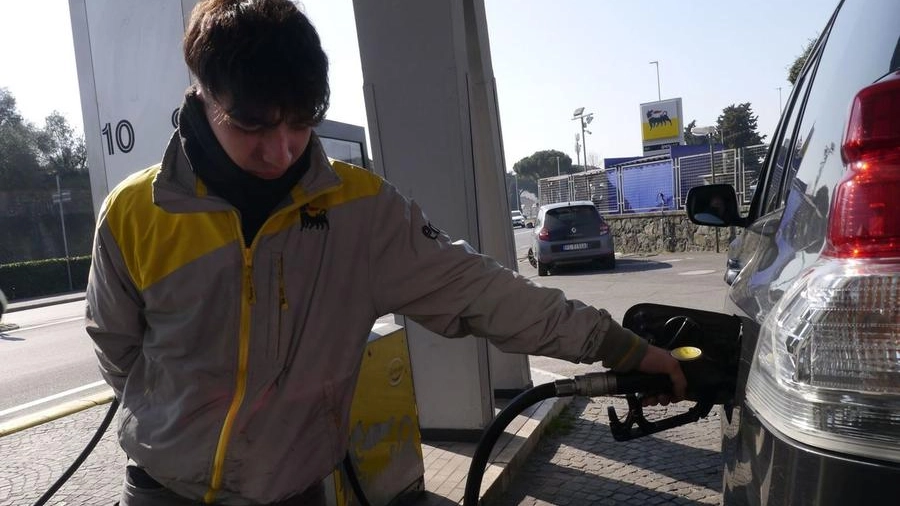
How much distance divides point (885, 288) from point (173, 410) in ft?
4.76

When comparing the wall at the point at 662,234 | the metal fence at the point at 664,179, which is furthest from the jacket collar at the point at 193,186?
the wall at the point at 662,234

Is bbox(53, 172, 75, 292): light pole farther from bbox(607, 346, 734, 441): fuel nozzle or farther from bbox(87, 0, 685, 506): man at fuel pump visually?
bbox(607, 346, 734, 441): fuel nozzle

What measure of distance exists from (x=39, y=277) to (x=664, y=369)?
32.2 m

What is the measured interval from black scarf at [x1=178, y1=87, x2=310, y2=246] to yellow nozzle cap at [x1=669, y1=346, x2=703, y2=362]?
98 centimetres

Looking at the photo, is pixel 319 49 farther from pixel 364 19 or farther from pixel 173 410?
pixel 364 19

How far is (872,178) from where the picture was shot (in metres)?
1.14

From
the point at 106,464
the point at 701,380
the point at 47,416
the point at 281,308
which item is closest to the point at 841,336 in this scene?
the point at 701,380

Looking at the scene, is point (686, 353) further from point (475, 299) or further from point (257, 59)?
Result: point (257, 59)

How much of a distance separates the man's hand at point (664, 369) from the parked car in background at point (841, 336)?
0.88ft

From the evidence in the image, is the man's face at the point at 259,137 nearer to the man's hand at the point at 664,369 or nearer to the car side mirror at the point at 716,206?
the man's hand at the point at 664,369

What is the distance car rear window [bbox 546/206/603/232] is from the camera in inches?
680

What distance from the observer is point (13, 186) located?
33469mm

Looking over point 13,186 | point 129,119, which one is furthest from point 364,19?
point 13,186

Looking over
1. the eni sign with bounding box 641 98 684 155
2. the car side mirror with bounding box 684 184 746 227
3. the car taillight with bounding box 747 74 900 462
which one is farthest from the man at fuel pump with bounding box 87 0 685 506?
the eni sign with bounding box 641 98 684 155
